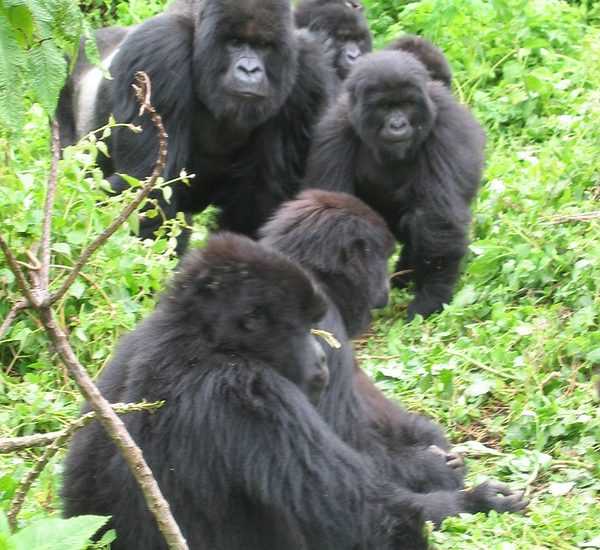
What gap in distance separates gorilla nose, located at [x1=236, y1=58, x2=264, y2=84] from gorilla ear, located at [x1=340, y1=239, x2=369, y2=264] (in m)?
2.12

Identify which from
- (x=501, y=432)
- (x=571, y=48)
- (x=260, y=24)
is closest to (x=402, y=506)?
(x=501, y=432)

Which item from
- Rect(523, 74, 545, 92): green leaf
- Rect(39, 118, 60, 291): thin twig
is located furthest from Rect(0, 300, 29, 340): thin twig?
Rect(523, 74, 545, 92): green leaf

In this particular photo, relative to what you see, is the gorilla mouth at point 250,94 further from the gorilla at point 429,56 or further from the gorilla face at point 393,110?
the gorilla at point 429,56

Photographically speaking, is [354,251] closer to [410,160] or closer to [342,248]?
[342,248]

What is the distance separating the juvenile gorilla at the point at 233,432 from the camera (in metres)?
3.54

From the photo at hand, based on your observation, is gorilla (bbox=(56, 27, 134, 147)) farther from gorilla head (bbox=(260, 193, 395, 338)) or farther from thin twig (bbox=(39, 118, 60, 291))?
thin twig (bbox=(39, 118, 60, 291))

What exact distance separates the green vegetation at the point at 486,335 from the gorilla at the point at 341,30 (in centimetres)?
153

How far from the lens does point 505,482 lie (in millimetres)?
4629

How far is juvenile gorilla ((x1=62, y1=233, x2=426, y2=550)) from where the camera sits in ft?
11.6

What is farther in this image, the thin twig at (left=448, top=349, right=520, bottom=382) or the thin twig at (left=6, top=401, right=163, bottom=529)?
the thin twig at (left=448, top=349, right=520, bottom=382)

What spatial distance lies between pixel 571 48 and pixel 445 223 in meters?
2.83

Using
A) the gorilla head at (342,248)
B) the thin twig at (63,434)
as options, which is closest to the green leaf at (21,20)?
the thin twig at (63,434)

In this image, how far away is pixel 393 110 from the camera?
680cm

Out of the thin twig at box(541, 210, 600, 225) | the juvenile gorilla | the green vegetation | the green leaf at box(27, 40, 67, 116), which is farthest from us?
the thin twig at box(541, 210, 600, 225)
